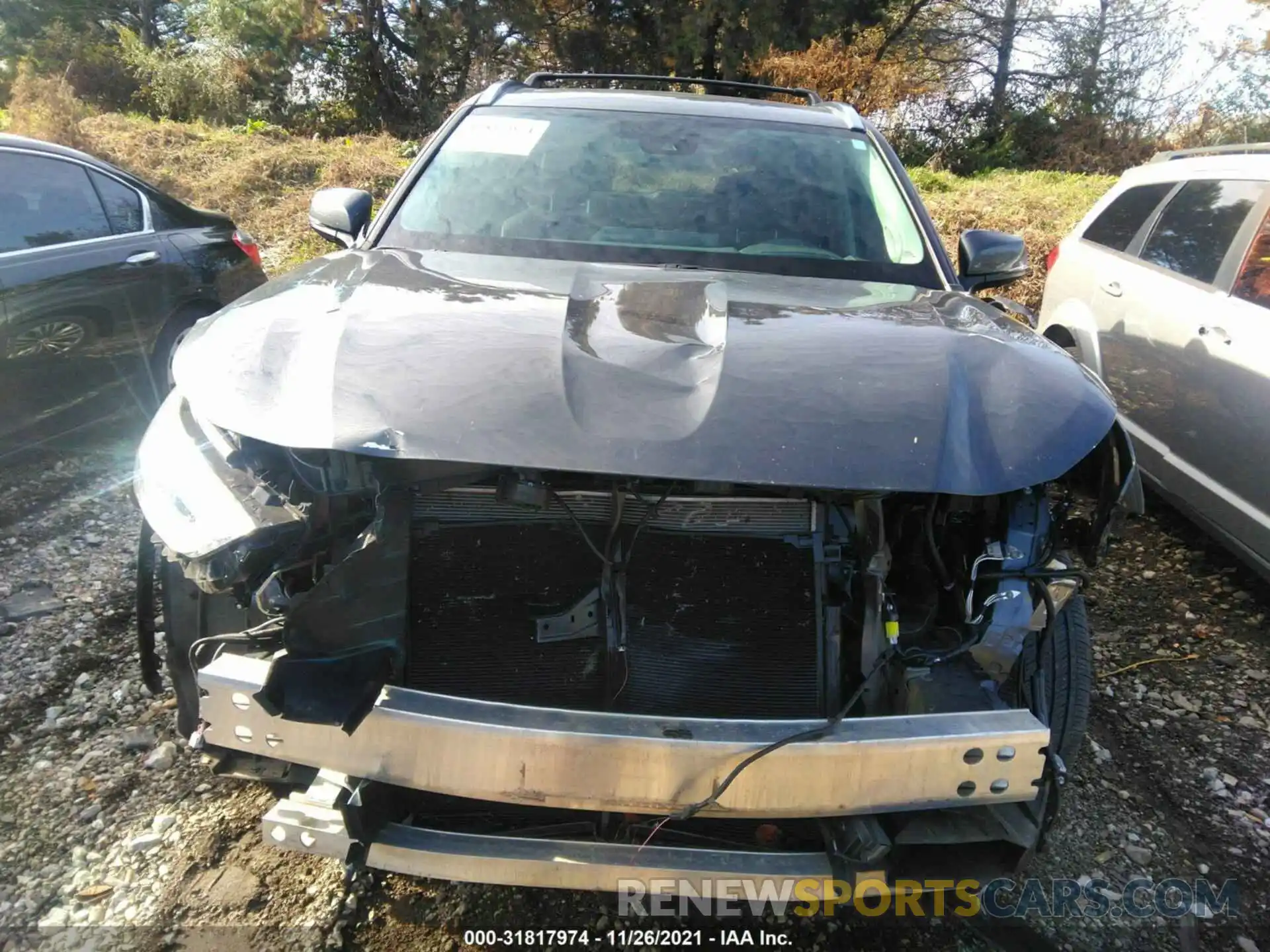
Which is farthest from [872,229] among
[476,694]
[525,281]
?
[476,694]

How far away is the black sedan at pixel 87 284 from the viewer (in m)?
3.84

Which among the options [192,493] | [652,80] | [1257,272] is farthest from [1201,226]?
[192,493]

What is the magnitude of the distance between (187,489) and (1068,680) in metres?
2.09

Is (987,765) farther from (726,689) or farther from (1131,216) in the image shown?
(1131,216)

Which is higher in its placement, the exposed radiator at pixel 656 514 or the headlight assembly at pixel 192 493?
the headlight assembly at pixel 192 493

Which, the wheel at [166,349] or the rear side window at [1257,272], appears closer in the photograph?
the rear side window at [1257,272]

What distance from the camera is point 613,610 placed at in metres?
1.80

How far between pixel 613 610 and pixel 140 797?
150 cm

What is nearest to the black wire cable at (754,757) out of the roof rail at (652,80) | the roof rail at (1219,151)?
the roof rail at (652,80)

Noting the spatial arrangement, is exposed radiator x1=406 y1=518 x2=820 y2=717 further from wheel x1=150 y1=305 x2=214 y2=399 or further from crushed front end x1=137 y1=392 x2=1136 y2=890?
wheel x1=150 y1=305 x2=214 y2=399

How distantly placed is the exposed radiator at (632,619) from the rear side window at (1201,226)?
3.16 meters

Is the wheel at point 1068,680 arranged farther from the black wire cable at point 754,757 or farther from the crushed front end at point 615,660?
the black wire cable at point 754,757

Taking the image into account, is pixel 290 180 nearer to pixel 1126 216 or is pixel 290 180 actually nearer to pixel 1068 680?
pixel 1126 216

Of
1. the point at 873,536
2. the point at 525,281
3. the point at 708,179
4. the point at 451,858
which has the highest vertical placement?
the point at 708,179
